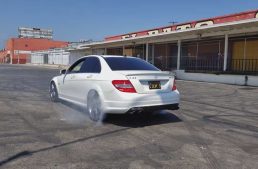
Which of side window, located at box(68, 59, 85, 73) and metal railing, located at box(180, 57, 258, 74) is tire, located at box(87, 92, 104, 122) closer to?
side window, located at box(68, 59, 85, 73)

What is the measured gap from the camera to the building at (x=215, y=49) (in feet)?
58.4

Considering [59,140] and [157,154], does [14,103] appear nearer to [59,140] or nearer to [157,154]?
[59,140]

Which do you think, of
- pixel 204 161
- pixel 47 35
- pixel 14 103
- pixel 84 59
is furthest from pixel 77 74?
pixel 47 35

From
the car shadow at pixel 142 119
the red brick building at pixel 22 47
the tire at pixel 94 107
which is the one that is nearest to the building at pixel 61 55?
the red brick building at pixel 22 47

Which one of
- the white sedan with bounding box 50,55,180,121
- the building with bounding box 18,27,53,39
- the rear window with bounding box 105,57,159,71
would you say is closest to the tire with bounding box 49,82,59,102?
the white sedan with bounding box 50,55,180,121

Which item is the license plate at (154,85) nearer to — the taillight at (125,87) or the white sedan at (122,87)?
the white sedan at (122,87)

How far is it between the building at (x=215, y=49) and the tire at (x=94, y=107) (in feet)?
39.6

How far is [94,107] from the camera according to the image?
22.0ft

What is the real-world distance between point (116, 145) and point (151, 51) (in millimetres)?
24639

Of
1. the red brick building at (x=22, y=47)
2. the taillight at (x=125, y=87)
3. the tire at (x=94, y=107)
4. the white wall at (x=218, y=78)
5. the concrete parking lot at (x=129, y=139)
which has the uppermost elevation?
the red brick building at (x=22, y=47)

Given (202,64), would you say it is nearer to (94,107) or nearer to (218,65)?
(218,65)

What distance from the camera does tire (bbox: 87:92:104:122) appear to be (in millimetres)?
6566

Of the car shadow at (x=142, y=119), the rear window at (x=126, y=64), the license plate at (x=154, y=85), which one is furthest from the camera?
the rear window at (x=126, y=64)

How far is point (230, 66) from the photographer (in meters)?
20.3
